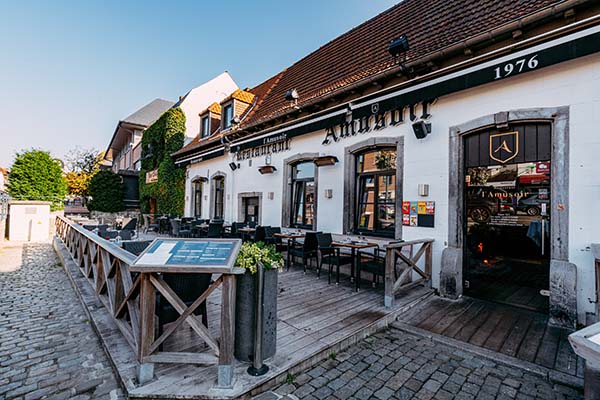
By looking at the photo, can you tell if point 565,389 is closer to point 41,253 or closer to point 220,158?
point 220,158

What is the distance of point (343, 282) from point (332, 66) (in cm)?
638

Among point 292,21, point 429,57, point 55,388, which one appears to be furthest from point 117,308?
point 292,21

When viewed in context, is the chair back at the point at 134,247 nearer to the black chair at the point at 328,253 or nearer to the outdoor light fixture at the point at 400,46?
the black chair at the point at 328,253

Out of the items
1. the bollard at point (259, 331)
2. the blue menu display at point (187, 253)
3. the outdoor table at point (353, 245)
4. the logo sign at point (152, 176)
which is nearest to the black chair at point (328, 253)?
the outdoor table at point (353, 245)

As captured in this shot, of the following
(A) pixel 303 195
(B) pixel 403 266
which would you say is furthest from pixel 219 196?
(B) pixel 403 266

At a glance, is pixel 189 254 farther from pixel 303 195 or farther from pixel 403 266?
pixel 303 195

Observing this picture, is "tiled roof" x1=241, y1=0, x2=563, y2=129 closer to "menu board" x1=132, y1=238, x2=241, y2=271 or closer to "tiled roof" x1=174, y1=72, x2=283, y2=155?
"tiled roof" x1=174, y1=72, x2=283, y2=155

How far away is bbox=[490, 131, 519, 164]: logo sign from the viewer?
419cm

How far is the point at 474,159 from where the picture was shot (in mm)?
4594

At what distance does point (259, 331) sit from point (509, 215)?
4.44 metres

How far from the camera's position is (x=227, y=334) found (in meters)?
2.15

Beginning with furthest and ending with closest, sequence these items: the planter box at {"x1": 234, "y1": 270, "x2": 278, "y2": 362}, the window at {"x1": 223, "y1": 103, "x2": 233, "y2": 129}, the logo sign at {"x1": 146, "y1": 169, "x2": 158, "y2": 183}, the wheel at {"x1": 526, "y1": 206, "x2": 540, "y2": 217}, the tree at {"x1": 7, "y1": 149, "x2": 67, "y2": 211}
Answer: the logo sign at {"x1": 146, "y1": 169, "x2": 158, "y2": 183}, the tree at {"x1": 7, "y1": 149, "x2": 67, "y2": 211}, the window at {"x1": 223, "y1": 103, "x2": 233, "y2": 129}, the wheel at {"x1": 526, "y1": 206, "x2": 540, "y2": 217}, the planter box at {"x1": 234, "y1": 270, "x2": 278, "y2": 362}

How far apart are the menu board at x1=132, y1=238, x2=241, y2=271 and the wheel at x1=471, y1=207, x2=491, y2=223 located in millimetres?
4236

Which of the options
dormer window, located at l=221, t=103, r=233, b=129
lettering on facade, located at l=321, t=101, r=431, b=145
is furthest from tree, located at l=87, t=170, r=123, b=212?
lettering on facade, located at l=321, t=101, r=431, b=145
